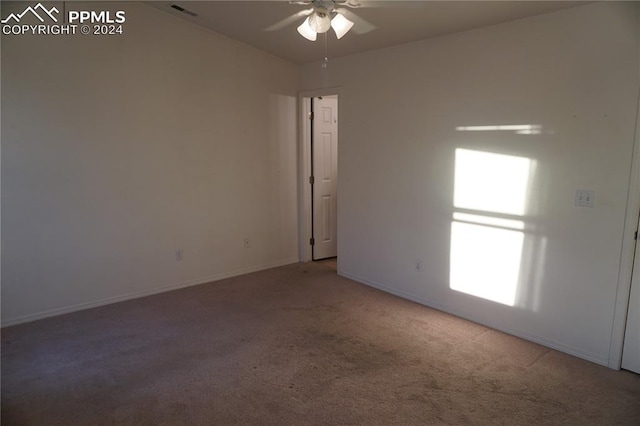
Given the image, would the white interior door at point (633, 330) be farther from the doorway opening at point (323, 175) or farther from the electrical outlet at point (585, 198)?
the doorway opening at point (323, 175)

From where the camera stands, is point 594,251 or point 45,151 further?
point 45,151

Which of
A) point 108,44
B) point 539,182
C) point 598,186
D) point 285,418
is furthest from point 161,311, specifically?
point 598,186

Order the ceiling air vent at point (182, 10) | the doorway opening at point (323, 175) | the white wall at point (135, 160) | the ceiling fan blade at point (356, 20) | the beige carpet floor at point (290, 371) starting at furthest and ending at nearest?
the doorway opening at point (323, 175)
the ceiling air vent at point (182, 10)
the white wall at point (135, 160)
the ceiling fan blade at point (356, 20)
the beige carpet floor at point (290, 371)

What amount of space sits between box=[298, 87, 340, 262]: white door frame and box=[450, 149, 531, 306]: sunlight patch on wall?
216cm

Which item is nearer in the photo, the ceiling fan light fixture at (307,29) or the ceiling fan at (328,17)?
the ceiling fan at (328,17)

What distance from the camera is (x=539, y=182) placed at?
2893 millimetres

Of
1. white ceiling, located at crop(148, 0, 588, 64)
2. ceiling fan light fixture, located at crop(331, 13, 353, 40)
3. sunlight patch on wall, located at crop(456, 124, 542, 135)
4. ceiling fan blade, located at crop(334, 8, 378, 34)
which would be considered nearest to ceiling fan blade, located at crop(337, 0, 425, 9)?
white ceiling, located at crop(148, 0, 588, 64)

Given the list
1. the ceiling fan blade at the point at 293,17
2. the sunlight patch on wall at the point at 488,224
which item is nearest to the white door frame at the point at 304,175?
the ceiling fan blade at the point at 293,17

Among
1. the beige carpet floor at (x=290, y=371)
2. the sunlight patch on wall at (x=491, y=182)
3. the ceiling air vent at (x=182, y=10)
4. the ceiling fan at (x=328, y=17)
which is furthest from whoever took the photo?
the ceiling air vent at (x=182, y=10)

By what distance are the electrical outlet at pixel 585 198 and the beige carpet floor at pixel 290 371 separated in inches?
44.0

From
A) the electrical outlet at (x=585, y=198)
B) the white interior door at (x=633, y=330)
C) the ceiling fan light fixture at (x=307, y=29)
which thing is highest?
the ceiling fan light fixture at (x=307, y=29)

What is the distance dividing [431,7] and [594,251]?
210cm

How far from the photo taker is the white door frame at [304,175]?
498 centimetres

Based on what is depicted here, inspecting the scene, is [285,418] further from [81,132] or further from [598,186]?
[81,132]
